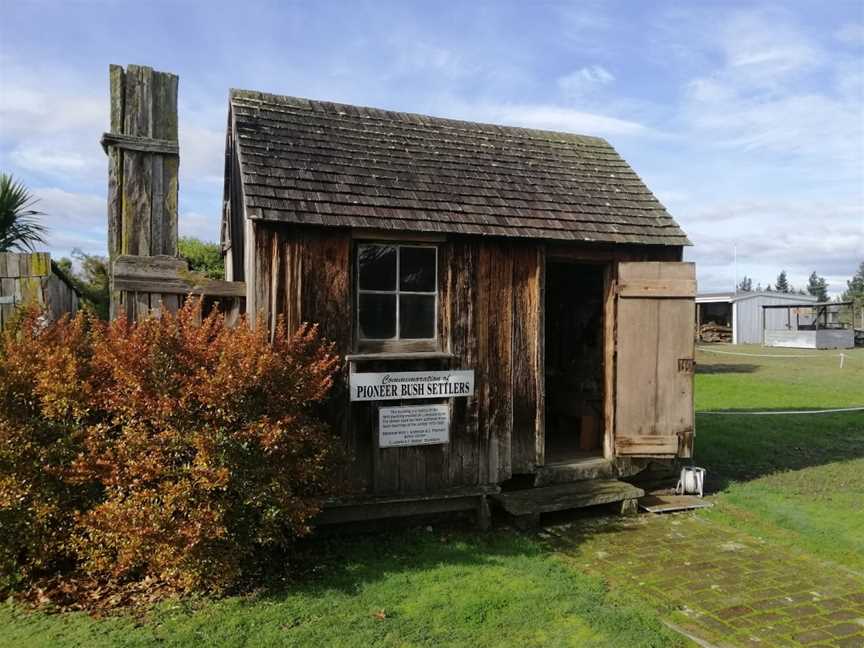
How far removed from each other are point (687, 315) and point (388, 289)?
150 inches

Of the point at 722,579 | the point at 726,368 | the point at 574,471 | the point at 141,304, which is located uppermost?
the point at 141,304

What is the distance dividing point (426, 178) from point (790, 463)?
6978mm

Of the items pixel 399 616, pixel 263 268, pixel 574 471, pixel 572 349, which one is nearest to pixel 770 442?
pixel 572 349

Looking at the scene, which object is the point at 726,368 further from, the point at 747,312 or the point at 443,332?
the point at 443,332

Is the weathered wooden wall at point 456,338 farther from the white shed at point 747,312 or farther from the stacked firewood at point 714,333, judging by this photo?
the stacked firewood at point 714,333

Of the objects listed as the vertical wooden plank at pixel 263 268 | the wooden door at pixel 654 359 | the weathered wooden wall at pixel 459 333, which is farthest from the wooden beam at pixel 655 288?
the vertical wooden plank at pixel 263 268

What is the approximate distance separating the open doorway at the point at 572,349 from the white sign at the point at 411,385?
3.33m

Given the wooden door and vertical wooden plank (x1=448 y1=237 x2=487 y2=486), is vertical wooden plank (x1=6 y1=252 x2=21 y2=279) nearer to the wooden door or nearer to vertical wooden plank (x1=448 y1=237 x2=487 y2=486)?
vertical wooden plank (x1=448 y1=237 x2=487 y2=486)

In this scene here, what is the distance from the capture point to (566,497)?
7387 millimetres

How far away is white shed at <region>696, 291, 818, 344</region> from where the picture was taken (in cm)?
3947

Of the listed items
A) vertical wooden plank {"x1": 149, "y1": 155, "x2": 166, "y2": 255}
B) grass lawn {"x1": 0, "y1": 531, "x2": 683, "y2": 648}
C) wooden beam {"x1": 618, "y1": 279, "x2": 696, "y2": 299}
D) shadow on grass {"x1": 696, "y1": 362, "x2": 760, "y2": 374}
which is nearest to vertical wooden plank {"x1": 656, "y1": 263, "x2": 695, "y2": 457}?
wooden beam {"x1": 618, "y1": 279, "x2": 696, "y2": 299}

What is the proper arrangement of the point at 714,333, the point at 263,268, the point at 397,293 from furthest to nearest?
the point at 714,333
the point at 397,293
the point at 263,268

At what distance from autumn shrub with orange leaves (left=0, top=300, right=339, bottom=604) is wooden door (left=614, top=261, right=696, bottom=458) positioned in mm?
4228

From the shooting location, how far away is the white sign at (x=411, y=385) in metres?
6.70
